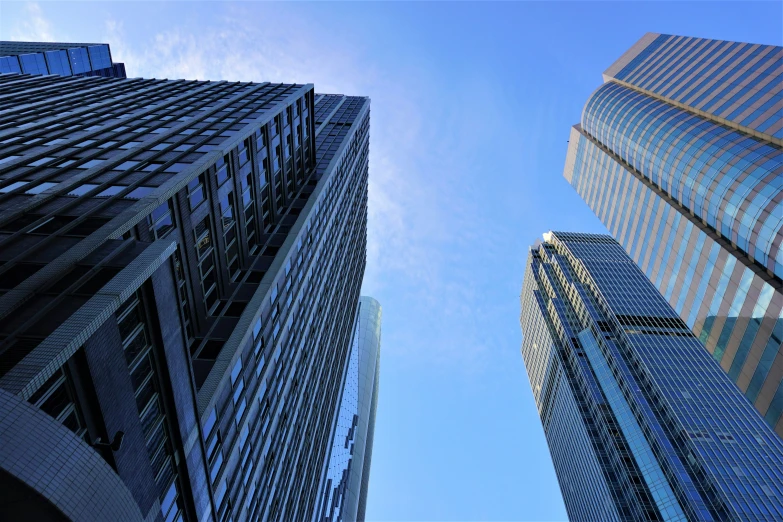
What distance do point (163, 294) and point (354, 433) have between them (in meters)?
111

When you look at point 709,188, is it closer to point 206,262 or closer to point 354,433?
point 206,262

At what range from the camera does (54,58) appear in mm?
103312

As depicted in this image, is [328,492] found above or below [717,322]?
below

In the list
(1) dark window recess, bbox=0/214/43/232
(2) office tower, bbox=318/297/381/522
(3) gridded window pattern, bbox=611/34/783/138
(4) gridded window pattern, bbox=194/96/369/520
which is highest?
(3) gridded window pattern, bbox=611/34/783/138

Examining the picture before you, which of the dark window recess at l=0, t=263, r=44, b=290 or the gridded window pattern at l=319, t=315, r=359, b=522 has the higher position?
the dark window recess at l=0, t=263, r=44, b=290

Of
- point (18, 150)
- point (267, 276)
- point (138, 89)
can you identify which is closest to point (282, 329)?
point (267, 276)

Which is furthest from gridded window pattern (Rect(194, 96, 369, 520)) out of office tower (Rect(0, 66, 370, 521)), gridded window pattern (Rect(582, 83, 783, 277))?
gridded window pattern (Rect(582, 83, 783, 277))

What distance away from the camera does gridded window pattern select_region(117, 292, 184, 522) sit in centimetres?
1716

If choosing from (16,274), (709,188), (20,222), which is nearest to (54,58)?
(20,222)

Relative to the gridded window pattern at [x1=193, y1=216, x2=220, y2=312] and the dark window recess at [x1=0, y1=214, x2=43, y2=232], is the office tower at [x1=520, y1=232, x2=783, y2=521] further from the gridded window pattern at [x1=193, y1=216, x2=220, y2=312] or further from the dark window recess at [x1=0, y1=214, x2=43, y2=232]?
the dark window recess at [x1=0, y1=214, x2=43, y2=232]

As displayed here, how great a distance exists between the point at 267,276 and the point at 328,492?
208 feet

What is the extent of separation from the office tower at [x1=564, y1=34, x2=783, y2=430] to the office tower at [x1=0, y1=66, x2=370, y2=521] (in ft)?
129

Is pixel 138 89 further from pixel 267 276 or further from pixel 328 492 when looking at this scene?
pixel 328 492

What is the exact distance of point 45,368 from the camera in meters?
13.5
